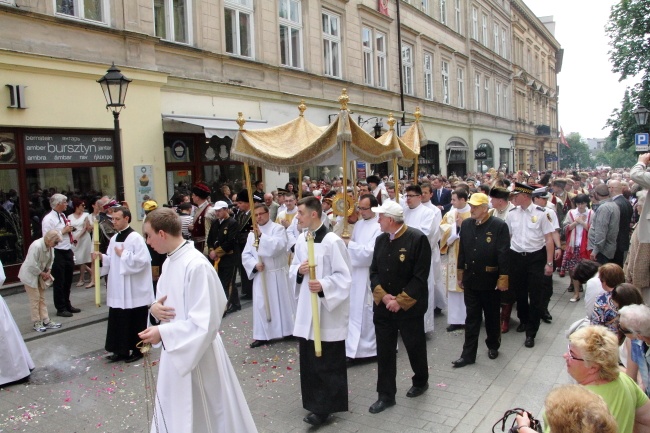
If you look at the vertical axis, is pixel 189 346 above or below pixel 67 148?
below

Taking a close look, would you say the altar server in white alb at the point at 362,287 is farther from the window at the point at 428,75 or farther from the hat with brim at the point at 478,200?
the window at the point at 428,75

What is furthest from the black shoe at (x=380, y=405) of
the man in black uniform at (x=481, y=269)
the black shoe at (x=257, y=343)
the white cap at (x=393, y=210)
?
the black shoe at (x=257, y=343)

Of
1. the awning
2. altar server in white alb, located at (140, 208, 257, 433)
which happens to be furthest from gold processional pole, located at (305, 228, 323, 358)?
the awning

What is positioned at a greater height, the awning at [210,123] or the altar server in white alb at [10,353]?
the awning at [210,123]

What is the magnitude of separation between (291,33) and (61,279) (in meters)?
11.6

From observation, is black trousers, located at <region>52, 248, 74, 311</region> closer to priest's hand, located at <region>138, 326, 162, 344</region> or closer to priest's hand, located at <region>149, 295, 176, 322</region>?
priest's hand, located at <region>149, 295, 176, 322</region>

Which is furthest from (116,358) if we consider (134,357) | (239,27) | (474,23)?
(474,23)

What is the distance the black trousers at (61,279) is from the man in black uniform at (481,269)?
636 cm

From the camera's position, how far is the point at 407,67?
85.2ft

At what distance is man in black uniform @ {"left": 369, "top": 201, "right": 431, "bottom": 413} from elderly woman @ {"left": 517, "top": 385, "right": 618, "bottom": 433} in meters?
2.65

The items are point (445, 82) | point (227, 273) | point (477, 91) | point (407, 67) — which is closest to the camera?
point (227, 273)

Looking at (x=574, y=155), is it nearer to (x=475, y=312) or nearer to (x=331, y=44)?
(x=331, y=44)

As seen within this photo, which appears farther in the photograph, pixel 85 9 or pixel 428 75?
pixel 428 75

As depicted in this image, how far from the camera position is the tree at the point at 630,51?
3173 cm
